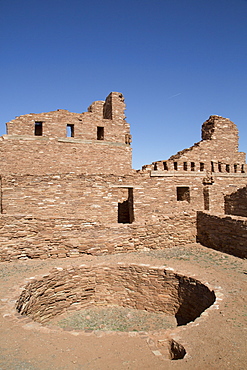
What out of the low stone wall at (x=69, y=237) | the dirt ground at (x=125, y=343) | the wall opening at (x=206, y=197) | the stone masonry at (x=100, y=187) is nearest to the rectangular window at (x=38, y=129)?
the stone masonry at (x=100, y=187)

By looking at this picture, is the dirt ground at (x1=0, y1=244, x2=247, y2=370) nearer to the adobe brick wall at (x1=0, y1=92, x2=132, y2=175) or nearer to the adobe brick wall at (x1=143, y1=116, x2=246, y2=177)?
the adobe brick wall at (x1=0, y1=92, x2=132, y2=175)

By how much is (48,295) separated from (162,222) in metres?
5.13

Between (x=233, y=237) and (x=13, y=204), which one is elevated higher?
(x=13, y=204)

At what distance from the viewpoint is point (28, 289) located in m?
7.06

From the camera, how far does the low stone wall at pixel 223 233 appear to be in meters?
9.16

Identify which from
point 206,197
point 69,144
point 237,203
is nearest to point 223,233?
point 237,203

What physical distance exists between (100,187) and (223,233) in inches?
233

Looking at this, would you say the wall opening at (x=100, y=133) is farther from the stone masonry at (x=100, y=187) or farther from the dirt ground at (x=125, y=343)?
the dirt ground at (x=125, y=343)

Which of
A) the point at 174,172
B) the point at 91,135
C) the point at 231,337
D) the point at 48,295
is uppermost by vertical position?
the point at 91,135

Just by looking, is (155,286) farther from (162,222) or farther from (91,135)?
(91,135)

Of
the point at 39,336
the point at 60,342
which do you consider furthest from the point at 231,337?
the point at 39,336

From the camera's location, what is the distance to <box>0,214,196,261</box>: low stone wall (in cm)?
931

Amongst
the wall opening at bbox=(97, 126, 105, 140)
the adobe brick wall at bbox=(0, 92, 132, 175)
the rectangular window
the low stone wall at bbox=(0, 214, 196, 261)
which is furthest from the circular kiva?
the rectangular window

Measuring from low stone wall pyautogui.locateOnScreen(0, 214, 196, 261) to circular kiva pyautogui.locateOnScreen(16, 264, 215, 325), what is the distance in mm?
1387
